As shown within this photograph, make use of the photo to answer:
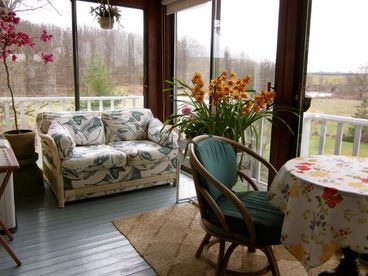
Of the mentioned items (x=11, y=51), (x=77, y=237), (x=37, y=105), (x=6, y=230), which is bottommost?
(x=77, y=237)

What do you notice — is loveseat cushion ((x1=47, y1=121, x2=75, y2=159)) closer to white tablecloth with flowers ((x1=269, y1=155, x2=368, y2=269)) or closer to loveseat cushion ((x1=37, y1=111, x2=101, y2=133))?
loveseat cushion ((x1=37, y1=111, x2=101, y2=133))

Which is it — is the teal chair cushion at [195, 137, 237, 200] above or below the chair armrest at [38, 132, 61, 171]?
above

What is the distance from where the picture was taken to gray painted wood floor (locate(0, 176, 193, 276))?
1994 mm

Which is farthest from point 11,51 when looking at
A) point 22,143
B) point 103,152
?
point 103,152

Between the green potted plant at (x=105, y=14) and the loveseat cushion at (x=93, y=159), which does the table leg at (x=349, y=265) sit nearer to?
the loveseat cushion at (x=93, y=159)

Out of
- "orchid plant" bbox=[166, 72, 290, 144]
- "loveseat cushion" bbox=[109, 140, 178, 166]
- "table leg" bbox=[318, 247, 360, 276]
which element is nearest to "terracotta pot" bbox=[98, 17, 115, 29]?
"loveseat cushion" bbox=[109, 140, 178, 166]

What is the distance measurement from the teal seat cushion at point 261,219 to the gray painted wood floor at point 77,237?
0.68 metres

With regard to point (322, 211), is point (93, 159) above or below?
below

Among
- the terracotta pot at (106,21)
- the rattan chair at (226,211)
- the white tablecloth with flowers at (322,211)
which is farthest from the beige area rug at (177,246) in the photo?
the terracotta pot at (106,21)

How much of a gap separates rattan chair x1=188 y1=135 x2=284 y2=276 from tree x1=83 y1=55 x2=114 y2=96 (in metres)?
2.59

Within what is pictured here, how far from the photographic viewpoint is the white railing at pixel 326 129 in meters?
2.74

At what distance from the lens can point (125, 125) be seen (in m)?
3.69

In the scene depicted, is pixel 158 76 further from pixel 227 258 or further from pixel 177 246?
pixel 227 258

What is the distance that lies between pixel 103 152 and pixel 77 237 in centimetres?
90
